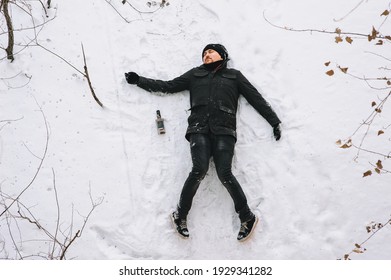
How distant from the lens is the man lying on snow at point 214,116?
5039mm

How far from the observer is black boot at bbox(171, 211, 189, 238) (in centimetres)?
508

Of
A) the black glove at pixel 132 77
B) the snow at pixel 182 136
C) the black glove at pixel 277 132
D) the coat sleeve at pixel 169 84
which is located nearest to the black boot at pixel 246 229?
the snow at pixel 182 136

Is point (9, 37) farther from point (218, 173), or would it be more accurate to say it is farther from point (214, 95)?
point (218, 173)

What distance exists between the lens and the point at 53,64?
5871 millimetres

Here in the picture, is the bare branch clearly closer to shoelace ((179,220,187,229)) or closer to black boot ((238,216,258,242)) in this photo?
shoelace ((179,220,187,229))

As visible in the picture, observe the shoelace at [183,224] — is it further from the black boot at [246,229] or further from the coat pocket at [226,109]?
the coat pocket at [226,109]

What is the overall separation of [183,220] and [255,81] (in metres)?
2.08

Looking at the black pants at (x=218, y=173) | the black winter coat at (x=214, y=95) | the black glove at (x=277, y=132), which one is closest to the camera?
the black pants at (x=218, y=173)

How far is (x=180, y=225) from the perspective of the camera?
5.11 meters

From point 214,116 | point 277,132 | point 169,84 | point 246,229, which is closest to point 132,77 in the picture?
point 169,84

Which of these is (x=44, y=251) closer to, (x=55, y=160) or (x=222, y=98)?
(x=55, y=160)

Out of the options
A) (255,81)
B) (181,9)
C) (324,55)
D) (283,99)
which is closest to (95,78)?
(181,9)

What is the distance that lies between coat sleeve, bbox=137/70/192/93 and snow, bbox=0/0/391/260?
15 cm
